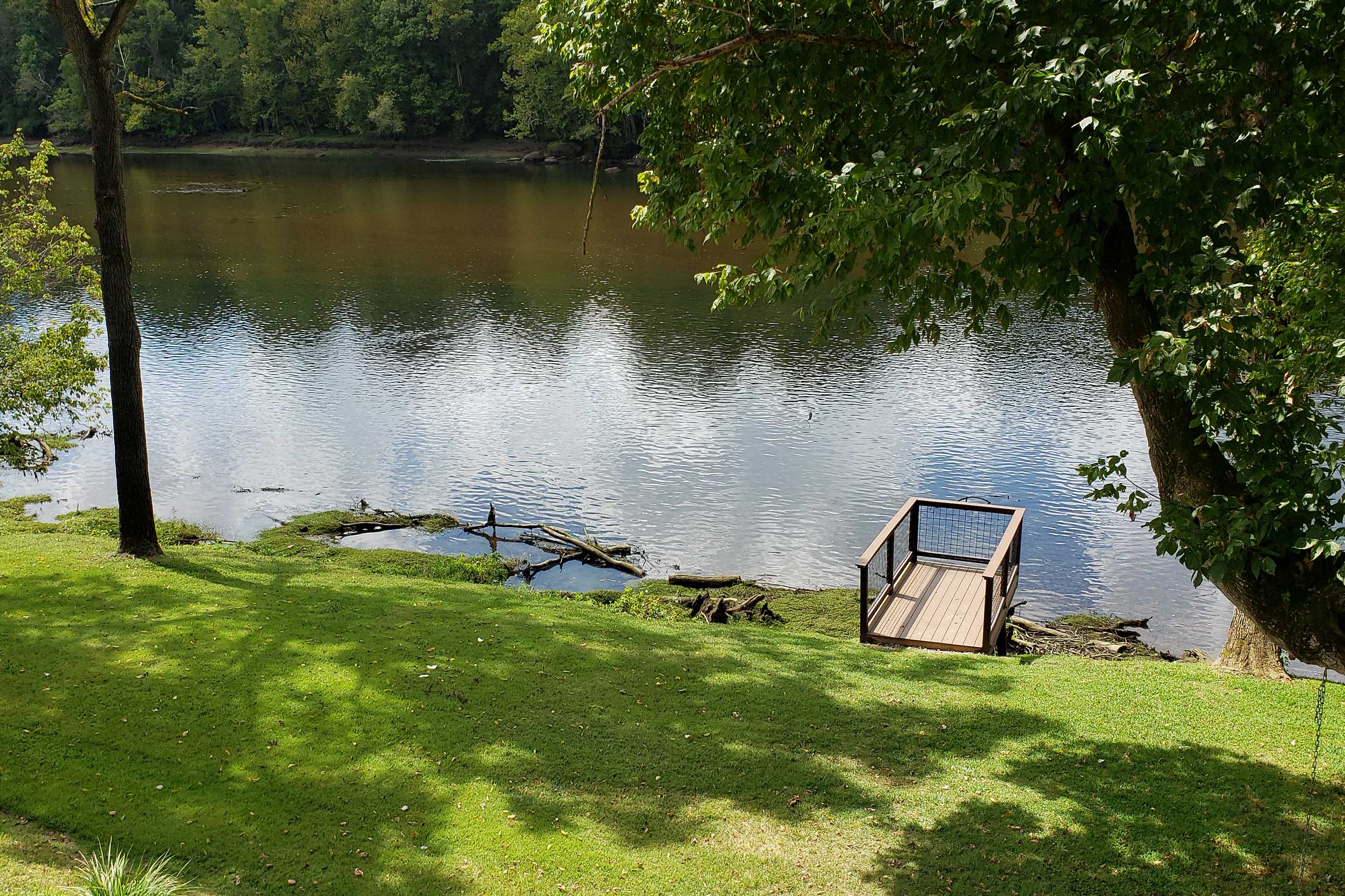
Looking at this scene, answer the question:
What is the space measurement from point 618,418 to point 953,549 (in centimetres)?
948

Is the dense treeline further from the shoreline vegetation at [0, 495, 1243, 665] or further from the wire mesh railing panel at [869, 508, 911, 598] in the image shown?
the wire mesh railing panel at [869, 508, 911, 598]

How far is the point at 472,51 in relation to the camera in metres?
86.5

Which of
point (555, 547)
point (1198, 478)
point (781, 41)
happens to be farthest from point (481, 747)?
point (555, 547)

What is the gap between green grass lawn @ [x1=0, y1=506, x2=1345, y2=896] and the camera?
22.2ft

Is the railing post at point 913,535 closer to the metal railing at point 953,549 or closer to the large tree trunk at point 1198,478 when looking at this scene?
the metal railing at point 953,549

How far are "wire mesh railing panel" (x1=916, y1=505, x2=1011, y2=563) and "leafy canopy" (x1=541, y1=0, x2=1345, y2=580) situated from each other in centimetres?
1064

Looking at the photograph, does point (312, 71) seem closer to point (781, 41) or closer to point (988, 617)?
point (988, 617)

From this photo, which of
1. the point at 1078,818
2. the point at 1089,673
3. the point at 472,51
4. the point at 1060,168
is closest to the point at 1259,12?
the point at 1060,168

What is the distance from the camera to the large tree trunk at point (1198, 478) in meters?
6.55

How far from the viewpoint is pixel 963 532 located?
63.2 feet

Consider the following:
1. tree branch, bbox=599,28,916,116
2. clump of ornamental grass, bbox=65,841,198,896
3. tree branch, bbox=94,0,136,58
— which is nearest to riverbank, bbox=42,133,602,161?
tree branch, bbox=94,0,136,58

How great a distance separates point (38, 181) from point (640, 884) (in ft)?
50.5

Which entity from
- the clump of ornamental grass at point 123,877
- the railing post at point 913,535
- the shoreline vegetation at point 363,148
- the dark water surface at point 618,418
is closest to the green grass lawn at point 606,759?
the clump of ornamental grass at point 123,877

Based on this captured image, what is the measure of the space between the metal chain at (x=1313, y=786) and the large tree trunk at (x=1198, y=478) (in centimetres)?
29
